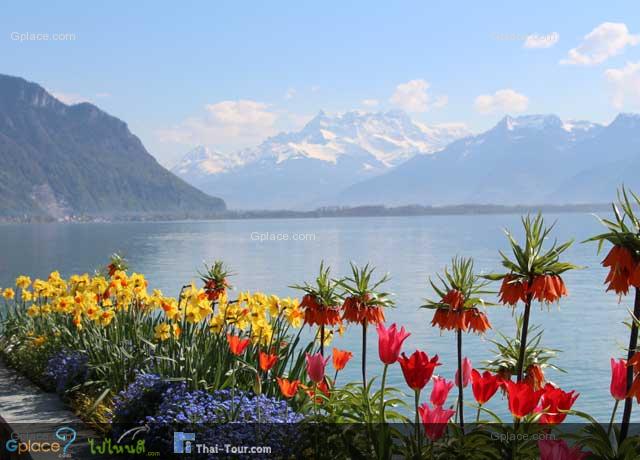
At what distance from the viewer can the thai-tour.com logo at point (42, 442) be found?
15.2ft

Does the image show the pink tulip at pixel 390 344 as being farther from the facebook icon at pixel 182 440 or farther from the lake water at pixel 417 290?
the facebook icon at pixel 182 440

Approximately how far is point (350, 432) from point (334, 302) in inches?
51.1

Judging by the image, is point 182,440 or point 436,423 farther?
point 182,440

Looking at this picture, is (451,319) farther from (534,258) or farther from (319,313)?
(319,313)

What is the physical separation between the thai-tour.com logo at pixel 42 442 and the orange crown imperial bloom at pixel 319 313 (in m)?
1.78

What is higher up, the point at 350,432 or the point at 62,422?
the point at 350,432

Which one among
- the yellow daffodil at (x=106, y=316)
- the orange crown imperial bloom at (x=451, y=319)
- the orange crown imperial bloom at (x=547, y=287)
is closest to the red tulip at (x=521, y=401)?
the orange crown imperial bloom at (x=547, y=287)

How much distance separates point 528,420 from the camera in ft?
11.4

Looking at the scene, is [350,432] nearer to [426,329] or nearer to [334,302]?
[334,302]

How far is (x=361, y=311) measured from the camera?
4941 mm

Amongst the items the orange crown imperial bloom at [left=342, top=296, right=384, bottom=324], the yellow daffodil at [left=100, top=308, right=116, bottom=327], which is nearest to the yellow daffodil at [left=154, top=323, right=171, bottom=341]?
the yellow daffodil at [left=100, top=308, right=116, bottom=327]

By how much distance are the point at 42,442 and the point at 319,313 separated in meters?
1.99

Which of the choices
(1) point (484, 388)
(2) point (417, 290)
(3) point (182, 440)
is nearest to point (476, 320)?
(1) point (484, 388)

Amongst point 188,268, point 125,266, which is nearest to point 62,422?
point 125,266
